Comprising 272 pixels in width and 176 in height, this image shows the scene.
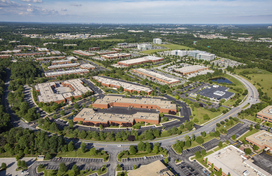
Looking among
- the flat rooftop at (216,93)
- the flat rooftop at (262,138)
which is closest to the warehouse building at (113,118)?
the flat rooftop at (262,138)

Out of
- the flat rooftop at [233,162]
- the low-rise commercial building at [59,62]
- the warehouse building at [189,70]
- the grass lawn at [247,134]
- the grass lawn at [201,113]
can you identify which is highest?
the low-rise commercial building at [59,62]

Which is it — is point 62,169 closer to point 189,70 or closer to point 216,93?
point 216,93

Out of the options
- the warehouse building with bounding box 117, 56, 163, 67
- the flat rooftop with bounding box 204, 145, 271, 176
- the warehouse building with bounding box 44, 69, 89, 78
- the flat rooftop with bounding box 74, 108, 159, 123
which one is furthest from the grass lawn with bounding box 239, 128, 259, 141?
the warehouse building with bounding box 44, 69, 89, 78

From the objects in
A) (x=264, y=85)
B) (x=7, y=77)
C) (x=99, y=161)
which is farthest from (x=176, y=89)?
(x=7, y=77)

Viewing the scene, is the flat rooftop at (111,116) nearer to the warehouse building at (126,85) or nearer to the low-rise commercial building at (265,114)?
the warehouse building at (126,85)

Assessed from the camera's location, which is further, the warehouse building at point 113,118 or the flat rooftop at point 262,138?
the warehouse building at point 113,118

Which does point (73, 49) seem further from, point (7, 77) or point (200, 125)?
point (200, 125)
